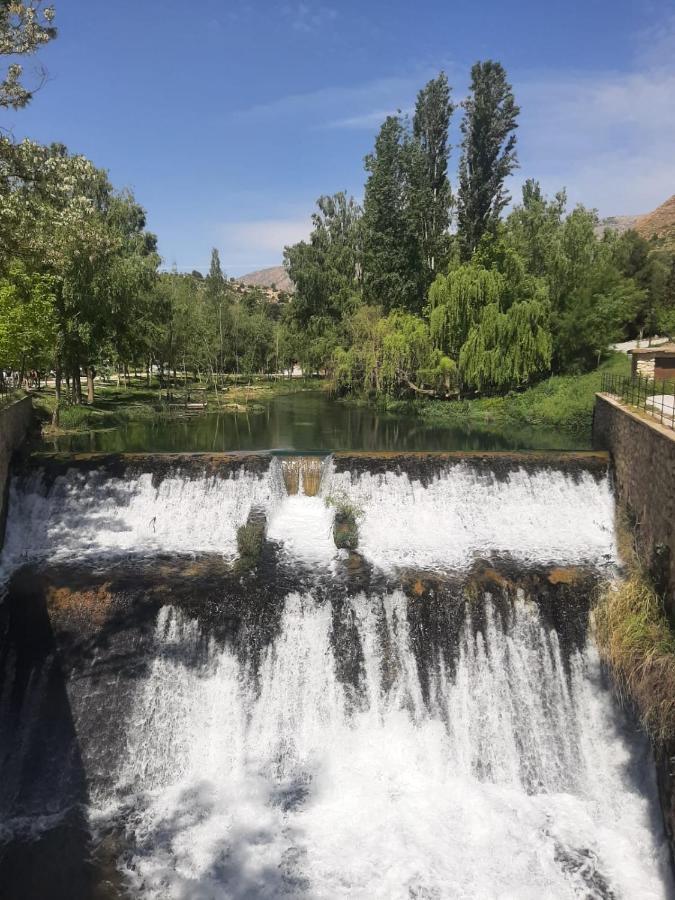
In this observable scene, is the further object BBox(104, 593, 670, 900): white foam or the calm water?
the calm water

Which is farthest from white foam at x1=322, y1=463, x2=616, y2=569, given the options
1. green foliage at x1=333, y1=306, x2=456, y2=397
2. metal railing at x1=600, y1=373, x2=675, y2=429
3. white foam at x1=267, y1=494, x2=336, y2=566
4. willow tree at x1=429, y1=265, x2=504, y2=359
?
willow tree at x1=429, y1=265, x2=504, y2=359

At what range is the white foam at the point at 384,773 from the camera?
23.9ft

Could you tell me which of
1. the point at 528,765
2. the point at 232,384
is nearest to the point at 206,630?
the point at 528,765

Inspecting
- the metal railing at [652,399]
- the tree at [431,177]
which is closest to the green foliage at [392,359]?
the tree at [431,177]

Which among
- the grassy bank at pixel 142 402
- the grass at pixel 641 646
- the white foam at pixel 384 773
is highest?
the grassy bank at pixel 142 402

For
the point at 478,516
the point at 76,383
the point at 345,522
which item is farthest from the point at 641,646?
the point at 76,383

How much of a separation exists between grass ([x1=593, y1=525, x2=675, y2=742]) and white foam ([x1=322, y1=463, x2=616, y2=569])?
1.84 meters

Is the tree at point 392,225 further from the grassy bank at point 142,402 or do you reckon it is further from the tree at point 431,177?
the grassy bank at point 142,402

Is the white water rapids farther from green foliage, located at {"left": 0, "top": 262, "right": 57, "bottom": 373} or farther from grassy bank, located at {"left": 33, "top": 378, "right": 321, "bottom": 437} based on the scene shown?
grassy bank, located at {"left": 33, "top": 378, "right": 321, "bottom": 437}

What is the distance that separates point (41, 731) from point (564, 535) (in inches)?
419

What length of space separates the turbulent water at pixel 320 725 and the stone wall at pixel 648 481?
3.72 ft

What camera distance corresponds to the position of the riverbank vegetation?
23.9 metres

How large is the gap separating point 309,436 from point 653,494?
46.4 feet

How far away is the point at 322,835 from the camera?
7.76 m
